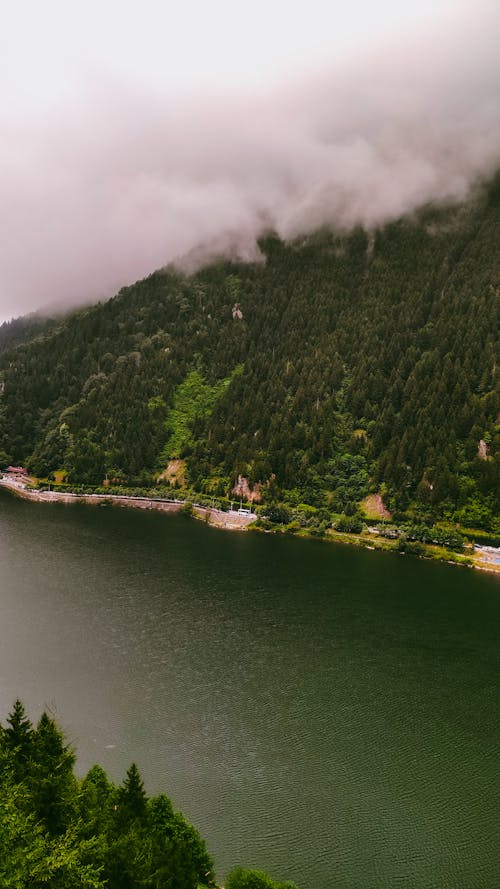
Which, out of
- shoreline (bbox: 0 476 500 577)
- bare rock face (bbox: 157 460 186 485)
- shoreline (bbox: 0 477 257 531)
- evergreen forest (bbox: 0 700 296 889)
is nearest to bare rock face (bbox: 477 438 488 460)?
shoreline (bbox: 0 476 500 577)

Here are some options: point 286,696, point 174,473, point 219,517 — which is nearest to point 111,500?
point 174,473

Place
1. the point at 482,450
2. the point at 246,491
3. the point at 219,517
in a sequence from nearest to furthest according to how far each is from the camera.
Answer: the point at 482,450 → the point at 219,517 → the point at 246,491

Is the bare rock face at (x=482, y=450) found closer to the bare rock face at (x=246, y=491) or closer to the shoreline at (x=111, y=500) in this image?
the bare rock face at (x=246, y=491)

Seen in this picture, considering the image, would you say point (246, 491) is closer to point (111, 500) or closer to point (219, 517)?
point (219, 517)

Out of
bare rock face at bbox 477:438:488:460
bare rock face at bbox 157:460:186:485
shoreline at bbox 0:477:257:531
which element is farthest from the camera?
bare rock face at bbox 157:460:186:485

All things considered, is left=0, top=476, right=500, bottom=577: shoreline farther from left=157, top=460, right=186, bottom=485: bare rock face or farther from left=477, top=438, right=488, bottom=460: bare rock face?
left=477, top=438, right=488, bottom=460: bare rock face

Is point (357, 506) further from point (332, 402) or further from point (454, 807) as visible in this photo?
point (454, 807)
